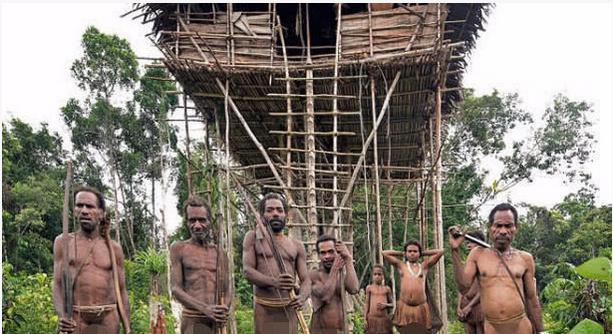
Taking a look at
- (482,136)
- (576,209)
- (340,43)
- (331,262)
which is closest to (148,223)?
(482,136)

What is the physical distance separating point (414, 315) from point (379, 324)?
2.23 ft

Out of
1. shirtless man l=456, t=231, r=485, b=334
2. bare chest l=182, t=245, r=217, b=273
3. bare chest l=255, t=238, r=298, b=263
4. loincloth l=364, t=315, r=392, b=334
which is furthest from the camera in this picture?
loincloth l=364, t=315, r=392, b=334

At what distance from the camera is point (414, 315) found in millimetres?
7066

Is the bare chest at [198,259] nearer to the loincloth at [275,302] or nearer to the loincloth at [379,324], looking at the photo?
the loincloth at [275,302]

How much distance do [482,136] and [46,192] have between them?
17092mm

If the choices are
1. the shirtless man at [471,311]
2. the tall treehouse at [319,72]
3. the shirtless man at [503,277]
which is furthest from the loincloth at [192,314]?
the tall treehouse at [319,72]

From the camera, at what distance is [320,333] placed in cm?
624

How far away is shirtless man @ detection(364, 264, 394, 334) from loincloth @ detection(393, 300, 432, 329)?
1.75 feet

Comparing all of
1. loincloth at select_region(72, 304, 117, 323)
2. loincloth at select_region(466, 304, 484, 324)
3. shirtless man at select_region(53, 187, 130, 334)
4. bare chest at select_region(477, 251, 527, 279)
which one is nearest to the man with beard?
shirtless man at select_region(53, 187, 130, 334)

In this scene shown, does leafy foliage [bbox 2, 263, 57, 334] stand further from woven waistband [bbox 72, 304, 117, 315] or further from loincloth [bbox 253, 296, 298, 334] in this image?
loincloth [bbox 253, 296, 298, 334]

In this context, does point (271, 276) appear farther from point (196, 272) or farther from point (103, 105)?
point (103, 105)

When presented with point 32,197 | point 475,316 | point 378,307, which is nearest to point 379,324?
point 378,307

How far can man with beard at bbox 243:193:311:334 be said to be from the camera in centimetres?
525

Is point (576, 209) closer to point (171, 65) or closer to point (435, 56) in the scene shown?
point (435, 56)
